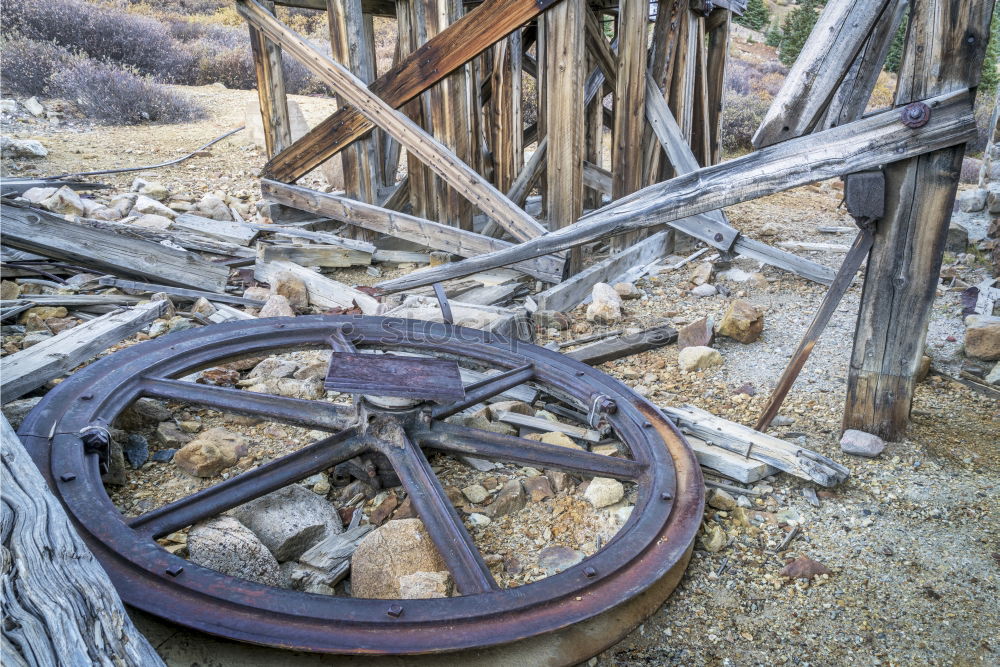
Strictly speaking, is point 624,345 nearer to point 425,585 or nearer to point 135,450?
point 425,585

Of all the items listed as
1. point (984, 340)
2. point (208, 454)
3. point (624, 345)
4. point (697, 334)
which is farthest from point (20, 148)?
point (984, 340)

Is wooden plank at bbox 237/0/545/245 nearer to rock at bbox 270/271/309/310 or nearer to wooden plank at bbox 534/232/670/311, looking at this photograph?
wooden plank at bbox 534/232/670/311

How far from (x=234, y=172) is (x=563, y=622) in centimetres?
822

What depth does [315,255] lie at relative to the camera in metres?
5.76

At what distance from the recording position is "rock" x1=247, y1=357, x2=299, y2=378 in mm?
3764

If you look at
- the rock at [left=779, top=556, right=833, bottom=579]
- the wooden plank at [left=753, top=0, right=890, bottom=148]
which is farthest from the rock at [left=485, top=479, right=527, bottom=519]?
the wooden plank at [left=753, top=0, right=890, bottom=148]

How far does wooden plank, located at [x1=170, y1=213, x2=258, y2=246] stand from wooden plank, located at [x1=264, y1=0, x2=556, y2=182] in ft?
2.25

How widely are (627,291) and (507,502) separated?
2.99m

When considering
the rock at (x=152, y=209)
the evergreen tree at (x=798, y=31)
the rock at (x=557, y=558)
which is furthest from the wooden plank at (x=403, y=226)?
the evergreen tree at (x=798, y=31)

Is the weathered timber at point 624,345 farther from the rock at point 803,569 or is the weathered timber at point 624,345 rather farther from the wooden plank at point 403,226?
the rock at point 803,569

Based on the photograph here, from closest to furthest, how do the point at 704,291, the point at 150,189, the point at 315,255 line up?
the point at 704,291 → the point at 315,255 → the point at 150,189

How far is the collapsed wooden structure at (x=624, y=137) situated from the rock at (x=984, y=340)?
121 cm

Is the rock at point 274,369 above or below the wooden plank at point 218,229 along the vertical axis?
above

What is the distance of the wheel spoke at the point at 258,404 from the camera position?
2893 mm
